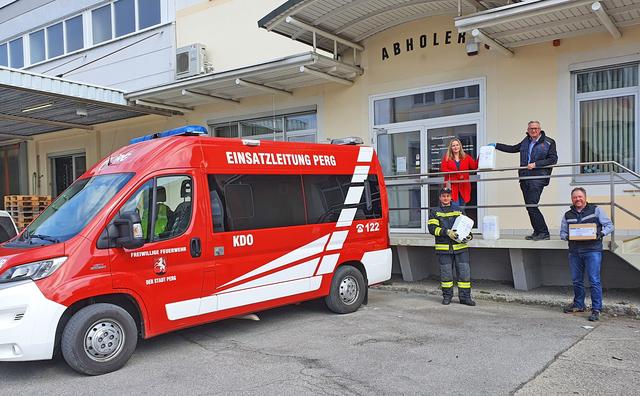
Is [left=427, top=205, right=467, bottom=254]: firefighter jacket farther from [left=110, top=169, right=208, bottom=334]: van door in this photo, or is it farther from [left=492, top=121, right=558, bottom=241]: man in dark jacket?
[left=110, top=169, right=208, bottom=334]: van door

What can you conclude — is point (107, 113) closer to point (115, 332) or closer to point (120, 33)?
point (120, 33)

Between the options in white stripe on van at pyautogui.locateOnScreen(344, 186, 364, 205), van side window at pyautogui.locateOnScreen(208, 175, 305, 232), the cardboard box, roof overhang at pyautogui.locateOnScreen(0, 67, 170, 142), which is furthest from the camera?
roof overhang at pyautogui.locateOnScreen(0, 67, 170, 142)

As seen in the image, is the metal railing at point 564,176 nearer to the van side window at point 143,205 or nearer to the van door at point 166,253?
the van door at point 166,253

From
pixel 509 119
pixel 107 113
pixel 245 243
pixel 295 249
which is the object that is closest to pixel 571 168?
pixel 509 119

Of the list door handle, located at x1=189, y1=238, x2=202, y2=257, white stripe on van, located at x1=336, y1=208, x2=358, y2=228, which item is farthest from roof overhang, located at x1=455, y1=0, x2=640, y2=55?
door handle, located at x1=189, y1=238, x2=202, y2=257

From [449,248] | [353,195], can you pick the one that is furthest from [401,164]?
[353,195]

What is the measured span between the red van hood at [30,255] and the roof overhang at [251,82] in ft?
20.0

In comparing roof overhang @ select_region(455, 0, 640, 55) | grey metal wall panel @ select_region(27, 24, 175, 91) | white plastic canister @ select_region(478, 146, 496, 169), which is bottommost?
white plastic canister @ select_region(478, 146, 496, 169)

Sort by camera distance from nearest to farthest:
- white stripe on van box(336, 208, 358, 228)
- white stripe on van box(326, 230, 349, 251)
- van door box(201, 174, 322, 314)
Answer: van door box(201, 174, 322, 314), white stripe on van box(326, 230, 349, 251), white stripe on van box(336, 208, 358, 228)

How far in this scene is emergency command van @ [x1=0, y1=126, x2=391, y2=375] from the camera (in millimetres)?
4953

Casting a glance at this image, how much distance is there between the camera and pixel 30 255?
496cm

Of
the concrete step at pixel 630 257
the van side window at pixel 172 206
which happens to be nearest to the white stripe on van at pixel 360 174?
the van side window at pixel 172 206

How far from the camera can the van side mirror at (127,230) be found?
17.1 feet

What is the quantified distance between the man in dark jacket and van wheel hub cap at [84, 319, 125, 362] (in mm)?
5826
